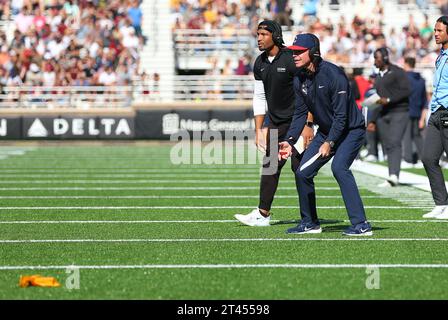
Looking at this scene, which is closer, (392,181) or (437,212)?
(437,212)

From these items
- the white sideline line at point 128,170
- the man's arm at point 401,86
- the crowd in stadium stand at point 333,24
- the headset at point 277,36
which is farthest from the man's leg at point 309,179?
the crowd in stadium stand at point 333,24

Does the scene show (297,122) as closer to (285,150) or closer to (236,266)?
(285,150)

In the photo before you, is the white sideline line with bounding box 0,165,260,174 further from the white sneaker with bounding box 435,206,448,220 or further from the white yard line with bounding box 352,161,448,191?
the white sneaker with bounding box 435,206,448,220

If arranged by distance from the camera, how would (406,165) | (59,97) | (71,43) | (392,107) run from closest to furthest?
(392,107) → (406,165) → (59,97) → (71,43)

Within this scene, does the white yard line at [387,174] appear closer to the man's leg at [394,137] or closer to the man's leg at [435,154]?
the man's leg at [394,137]

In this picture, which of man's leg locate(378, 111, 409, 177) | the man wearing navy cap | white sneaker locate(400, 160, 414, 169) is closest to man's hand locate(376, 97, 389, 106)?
man's leg locate(378, 111, 409, 177)

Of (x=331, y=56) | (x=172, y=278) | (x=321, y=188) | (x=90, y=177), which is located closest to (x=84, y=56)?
(x=331, y=56)

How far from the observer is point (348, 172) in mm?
9070

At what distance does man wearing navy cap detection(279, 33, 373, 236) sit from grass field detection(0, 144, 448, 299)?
0.27 metres

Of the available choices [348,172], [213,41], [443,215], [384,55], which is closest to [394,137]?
[384,55]

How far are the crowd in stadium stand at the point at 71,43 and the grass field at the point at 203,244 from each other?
14144mm

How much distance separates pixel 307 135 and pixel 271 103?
47 cm

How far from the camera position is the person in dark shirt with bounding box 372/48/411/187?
14633 mm

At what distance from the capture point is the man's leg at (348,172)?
903 cm
